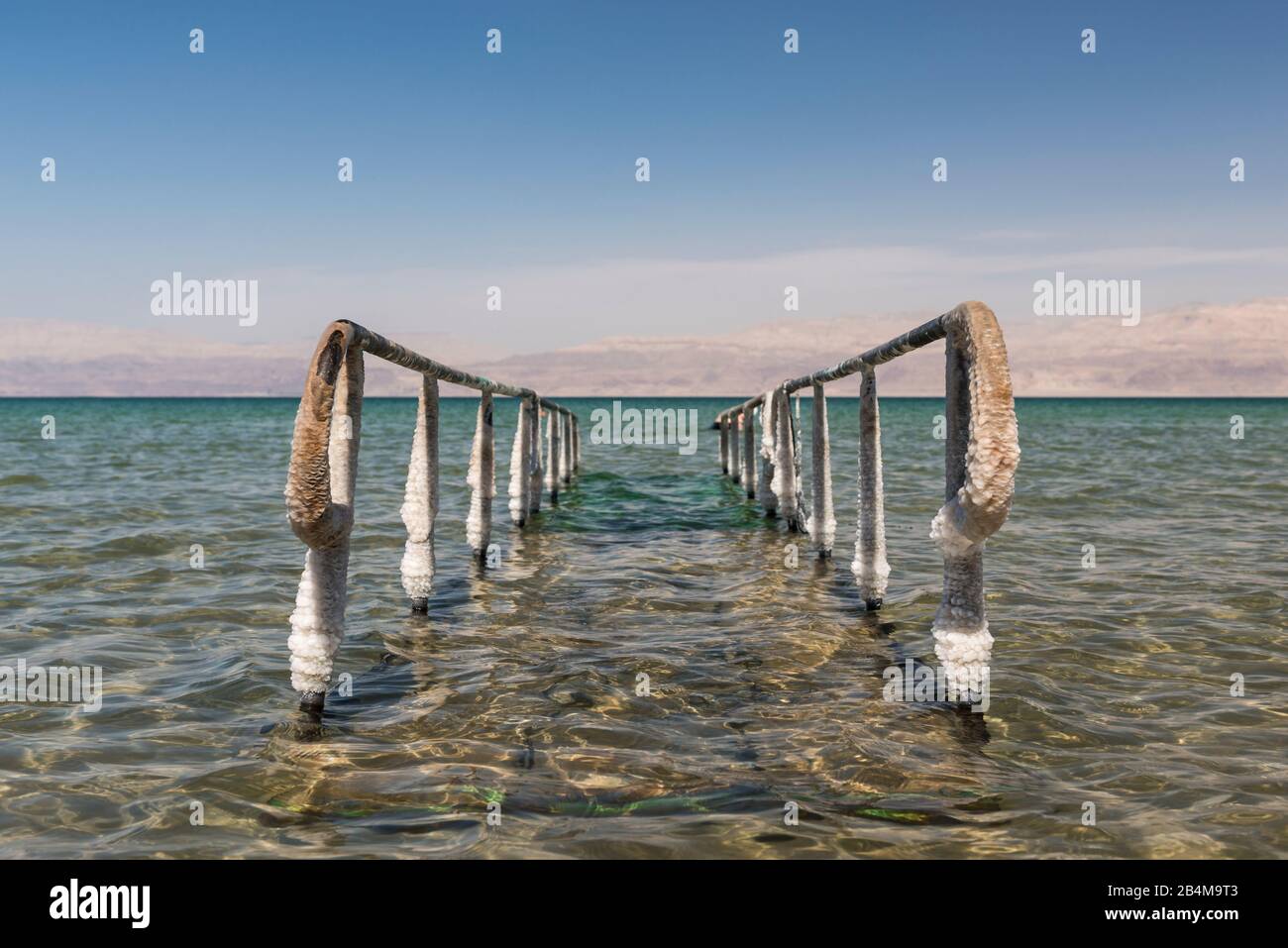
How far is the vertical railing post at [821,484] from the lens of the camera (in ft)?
29.1

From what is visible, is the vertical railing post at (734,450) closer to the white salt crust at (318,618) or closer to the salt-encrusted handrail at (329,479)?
the salt-encrusted handrail at (329,479)

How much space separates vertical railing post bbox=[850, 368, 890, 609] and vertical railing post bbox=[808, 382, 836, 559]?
1.36m

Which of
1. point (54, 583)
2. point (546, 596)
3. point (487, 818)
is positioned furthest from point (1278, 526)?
point (54, 583)

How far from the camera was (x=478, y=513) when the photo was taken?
10133 mm

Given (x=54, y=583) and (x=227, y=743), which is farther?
(x=54, y=583)

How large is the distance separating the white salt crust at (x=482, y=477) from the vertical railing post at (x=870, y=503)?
415cm

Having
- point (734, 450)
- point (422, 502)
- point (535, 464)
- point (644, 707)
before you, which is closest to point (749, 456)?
point (535, 464)

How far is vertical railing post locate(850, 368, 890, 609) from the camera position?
7082 mm

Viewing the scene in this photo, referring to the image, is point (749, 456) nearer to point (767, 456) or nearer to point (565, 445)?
point (767, 456)

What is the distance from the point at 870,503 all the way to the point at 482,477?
178 inches

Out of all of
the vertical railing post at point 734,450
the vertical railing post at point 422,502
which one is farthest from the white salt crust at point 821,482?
the vertical railing post at point 734,450
